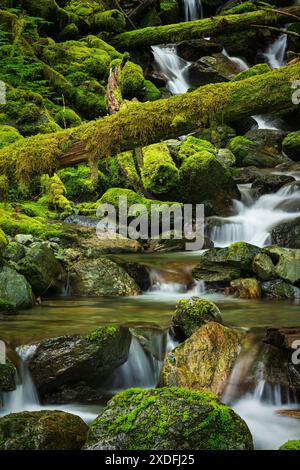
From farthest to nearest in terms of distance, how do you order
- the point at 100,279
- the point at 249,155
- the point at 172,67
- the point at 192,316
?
the point at 172,67, the point at 249,155, the point at 100,279, the point at 192,316

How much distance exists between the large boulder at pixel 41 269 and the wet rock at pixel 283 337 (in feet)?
12.2

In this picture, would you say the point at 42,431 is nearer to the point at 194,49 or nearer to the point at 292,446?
the point at 292,446

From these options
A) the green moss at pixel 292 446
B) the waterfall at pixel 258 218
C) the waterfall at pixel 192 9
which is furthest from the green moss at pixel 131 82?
the green moss at pixel 292 446

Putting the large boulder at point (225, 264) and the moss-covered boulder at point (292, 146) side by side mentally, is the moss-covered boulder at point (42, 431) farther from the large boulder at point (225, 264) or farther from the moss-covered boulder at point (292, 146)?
the moss-covered boulder at point (292, 146)

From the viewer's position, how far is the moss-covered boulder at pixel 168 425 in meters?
3.81

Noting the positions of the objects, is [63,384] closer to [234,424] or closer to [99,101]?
[234,424]

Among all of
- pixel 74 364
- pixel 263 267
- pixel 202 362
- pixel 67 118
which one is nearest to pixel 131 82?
pixel 67 118

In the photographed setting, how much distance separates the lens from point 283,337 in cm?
590

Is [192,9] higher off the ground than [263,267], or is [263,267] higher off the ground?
[192,9]

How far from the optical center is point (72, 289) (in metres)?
9.05

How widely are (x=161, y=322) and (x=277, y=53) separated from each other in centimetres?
1959

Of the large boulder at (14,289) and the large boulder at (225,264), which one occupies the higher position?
the large boulder at (225,264)

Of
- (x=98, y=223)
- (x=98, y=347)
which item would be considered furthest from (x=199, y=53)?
(x=98, y=347)

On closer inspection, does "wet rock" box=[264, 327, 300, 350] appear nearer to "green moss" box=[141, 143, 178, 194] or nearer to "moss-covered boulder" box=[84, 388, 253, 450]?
"moss-covered boulder" box=[84, 388, 253, 450]
